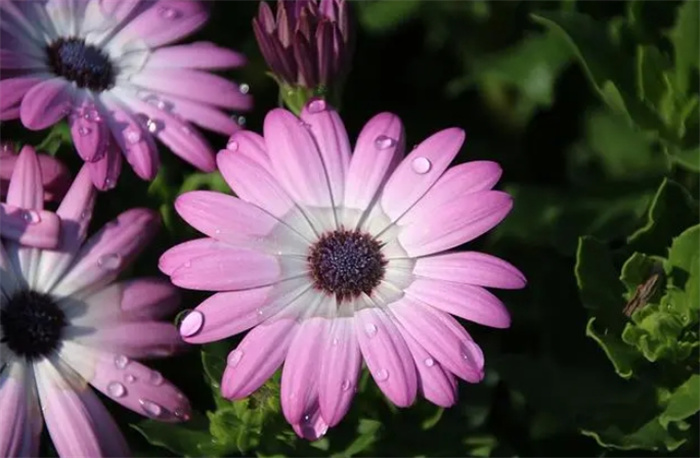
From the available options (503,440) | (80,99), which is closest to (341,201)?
(80,99)

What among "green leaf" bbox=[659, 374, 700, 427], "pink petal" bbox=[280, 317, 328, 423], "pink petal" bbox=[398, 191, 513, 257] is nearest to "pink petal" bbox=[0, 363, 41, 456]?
"pink petal" bbox=[280, 317, 328, 423]

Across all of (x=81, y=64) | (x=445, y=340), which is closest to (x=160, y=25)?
(x=81, y=64)

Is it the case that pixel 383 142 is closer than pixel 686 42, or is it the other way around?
pixel 383 142

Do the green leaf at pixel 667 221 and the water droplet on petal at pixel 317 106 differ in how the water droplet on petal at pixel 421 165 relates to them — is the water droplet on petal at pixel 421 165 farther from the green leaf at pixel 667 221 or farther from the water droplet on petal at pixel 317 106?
the green leaf at pixel 667 221

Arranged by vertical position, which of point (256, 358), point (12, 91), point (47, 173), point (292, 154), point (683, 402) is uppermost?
point (12, 91)

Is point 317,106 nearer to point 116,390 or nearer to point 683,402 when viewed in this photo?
point 116,390
